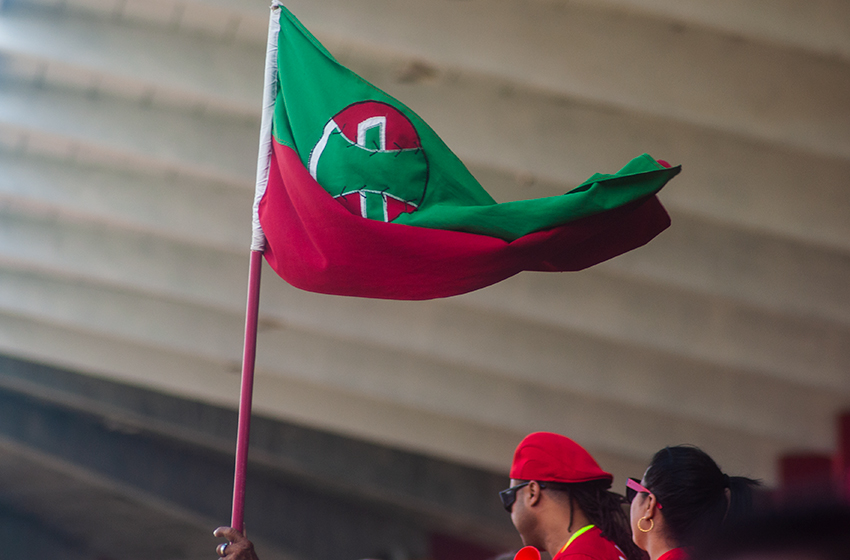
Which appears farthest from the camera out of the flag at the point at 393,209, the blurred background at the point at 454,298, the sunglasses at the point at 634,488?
the blurred background at the point at 454,298

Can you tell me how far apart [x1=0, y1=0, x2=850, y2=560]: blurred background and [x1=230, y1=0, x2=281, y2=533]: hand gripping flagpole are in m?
1.73

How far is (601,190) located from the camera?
2748 mm

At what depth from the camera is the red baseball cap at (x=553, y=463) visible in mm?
2594

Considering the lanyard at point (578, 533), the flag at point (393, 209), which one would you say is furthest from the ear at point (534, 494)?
the flag at point (393, 209)

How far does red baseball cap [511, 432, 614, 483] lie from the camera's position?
259 centimetres

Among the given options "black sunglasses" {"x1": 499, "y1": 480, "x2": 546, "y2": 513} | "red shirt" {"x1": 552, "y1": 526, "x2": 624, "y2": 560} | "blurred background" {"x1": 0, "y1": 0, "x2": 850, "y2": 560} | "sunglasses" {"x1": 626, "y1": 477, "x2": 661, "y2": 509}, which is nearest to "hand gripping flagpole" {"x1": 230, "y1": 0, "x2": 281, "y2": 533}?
"black sunglasses" {"x1": 499, "y1": 480, "x2": 546, "y2": 513}

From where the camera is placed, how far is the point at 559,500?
260 cm

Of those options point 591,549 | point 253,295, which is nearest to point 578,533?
point 591,549

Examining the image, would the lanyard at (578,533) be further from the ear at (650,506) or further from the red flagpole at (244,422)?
the red flagpole at (244,422)

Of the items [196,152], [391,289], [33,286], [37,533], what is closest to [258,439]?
[33,286]

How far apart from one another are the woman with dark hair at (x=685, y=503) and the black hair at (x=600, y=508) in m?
0.45

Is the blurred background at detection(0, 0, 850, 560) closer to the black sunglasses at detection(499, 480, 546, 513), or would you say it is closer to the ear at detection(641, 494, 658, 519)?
the black sunglasses at detection(499, 480, 546, 513)

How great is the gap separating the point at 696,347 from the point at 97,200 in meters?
5.22

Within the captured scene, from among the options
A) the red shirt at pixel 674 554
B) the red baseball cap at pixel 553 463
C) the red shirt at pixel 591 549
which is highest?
the red baseball cap at pixel 553 463
